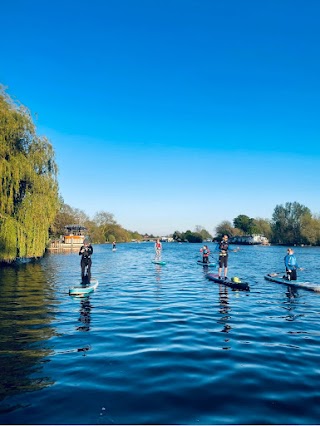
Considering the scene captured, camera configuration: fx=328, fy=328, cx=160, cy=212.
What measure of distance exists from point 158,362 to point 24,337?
409 cm

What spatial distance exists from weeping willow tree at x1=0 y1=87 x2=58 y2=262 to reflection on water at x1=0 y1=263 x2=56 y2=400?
41.1 ft

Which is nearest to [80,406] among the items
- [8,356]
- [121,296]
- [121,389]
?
[121,389]

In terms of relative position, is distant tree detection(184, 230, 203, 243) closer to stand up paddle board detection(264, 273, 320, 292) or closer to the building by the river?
the building by the river

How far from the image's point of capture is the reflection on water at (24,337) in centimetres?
621

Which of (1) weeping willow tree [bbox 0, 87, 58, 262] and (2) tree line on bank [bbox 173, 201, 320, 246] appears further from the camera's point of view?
(2) tree line on bank [bbox 173, 201, 320, 246]

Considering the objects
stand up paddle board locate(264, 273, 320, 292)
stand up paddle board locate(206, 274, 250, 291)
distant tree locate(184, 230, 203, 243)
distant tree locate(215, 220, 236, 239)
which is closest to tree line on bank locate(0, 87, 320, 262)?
stand up paddle board locate(206, 274, 250, 291)

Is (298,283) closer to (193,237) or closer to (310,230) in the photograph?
Result: (310,230)

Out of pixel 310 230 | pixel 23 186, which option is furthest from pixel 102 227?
pixel 23 186

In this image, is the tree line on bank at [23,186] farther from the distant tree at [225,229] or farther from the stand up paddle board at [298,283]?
the distant tree at [225,229]

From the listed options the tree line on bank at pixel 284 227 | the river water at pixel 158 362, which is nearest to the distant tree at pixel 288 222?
the tree line on bank at pixel 284 227

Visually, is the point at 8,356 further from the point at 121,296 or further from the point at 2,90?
the point at 2,90

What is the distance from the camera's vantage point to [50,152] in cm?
3450

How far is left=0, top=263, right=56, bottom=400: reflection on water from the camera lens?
6.21 m

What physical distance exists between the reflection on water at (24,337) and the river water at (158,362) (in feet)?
0.10
